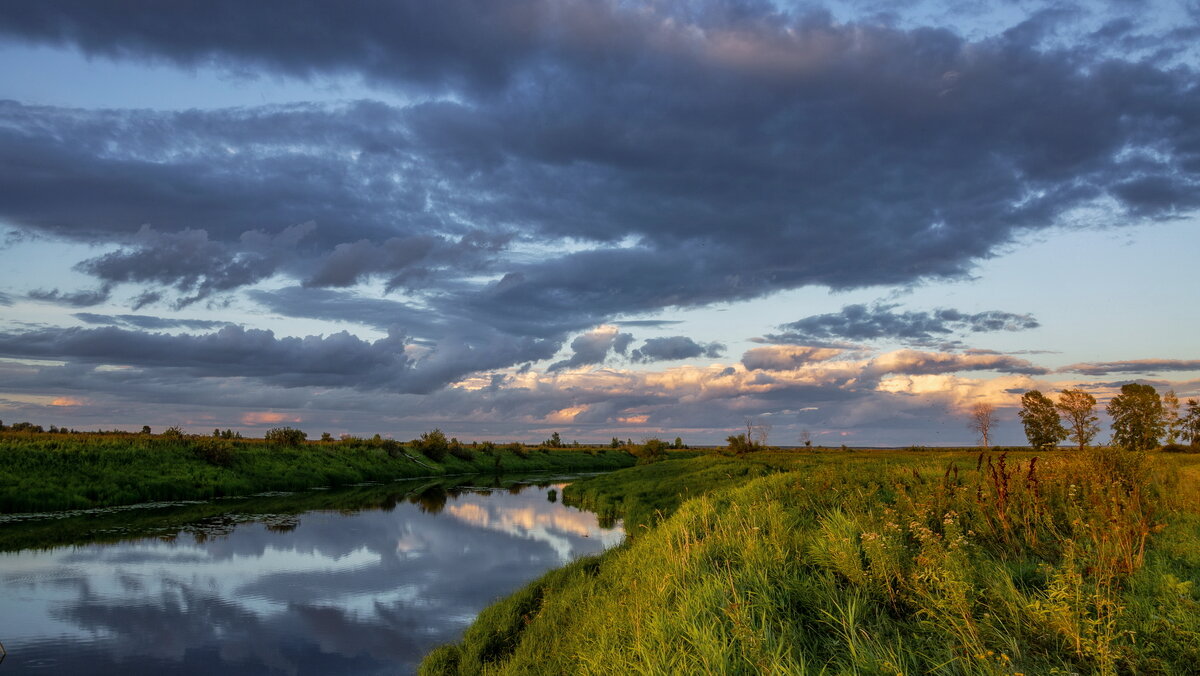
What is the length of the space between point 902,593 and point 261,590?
1787 cm

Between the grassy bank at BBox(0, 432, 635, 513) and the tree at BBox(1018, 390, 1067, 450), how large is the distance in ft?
317

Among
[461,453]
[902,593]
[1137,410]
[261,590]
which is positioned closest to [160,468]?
[261,590]

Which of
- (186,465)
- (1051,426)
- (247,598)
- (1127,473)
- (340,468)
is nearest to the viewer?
(1127,473)

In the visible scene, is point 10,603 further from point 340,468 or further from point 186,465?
point 340,468

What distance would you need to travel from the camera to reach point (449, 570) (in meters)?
22.5

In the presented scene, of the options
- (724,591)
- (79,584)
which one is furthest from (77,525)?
(724,591)

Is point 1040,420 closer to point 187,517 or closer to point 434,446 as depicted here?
point 434,446

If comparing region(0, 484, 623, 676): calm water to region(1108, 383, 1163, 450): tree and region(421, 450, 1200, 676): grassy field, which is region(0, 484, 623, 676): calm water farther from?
region(1108, 383, 1163, 450): tree

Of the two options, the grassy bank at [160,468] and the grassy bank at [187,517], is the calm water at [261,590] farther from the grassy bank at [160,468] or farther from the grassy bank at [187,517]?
the grassy bank at [160,468]

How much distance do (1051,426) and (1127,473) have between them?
11168 centimetres

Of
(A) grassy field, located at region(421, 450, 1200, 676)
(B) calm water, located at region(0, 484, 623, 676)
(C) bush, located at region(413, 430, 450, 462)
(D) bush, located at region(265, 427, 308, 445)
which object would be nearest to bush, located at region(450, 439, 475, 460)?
(C) bush, located at region(413, 430, 450, 462)

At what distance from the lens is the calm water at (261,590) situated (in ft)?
44.0

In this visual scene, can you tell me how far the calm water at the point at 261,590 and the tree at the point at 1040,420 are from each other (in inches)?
3930

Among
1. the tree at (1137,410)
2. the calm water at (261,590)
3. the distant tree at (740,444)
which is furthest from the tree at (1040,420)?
the calm water at (261,590)
